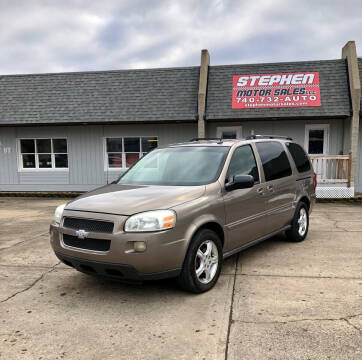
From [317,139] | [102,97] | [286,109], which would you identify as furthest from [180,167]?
[102,97]

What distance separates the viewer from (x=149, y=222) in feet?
11.8

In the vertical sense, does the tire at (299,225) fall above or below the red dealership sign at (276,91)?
below

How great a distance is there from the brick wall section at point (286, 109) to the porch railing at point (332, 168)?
5.06ft

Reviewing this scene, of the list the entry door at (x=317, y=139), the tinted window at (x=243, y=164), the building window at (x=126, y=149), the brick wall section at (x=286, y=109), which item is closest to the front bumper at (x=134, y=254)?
the tinted window at (x=243, y=164)

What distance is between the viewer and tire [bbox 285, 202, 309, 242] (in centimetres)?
609

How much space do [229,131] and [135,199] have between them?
34.6 feet

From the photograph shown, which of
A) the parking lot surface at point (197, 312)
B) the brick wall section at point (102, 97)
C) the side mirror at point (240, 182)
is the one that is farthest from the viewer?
the brick wall section at point (102, 97)

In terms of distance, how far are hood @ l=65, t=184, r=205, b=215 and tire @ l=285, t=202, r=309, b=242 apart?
2.64 metres

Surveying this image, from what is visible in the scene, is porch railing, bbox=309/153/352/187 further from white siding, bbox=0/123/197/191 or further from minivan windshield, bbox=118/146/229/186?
minivan windshield, bbox=118/146/229/186

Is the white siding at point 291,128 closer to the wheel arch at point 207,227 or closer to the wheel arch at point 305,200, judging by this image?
the wheel arch at point 305,200

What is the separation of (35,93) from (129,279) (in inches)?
518

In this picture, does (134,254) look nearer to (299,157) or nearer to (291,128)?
(299,157)

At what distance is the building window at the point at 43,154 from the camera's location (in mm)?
14828

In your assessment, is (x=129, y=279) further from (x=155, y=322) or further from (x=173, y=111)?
(x=173, y=111)
